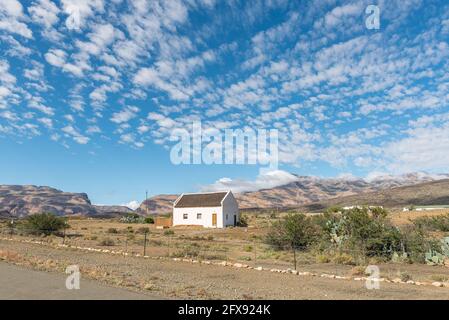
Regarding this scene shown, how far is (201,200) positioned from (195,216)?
8.27ft

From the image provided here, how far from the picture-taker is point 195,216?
58219 mm

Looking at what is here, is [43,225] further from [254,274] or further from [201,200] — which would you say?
[254,274]

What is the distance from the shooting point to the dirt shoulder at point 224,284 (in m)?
12.5

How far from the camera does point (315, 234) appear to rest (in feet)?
94.2

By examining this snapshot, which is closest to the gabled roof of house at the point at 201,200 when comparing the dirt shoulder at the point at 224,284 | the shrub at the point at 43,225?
the shrub at the point at 43,225

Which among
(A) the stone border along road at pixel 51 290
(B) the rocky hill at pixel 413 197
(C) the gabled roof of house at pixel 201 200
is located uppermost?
(B) the rocky hill at pixel 413 197

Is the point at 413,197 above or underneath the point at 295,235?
above

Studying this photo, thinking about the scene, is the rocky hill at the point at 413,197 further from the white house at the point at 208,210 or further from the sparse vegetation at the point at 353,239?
the sparse vegetation at the point at 353,239

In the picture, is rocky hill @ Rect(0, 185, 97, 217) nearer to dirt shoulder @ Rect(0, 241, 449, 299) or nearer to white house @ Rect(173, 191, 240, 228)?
white house @ Rect(173, 191, 240, 228)

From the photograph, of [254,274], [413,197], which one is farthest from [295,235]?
[413,197]

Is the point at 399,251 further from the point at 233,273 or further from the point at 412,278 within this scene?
the point at 233,273

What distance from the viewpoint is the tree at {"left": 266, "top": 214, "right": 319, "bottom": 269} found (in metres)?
28.4
